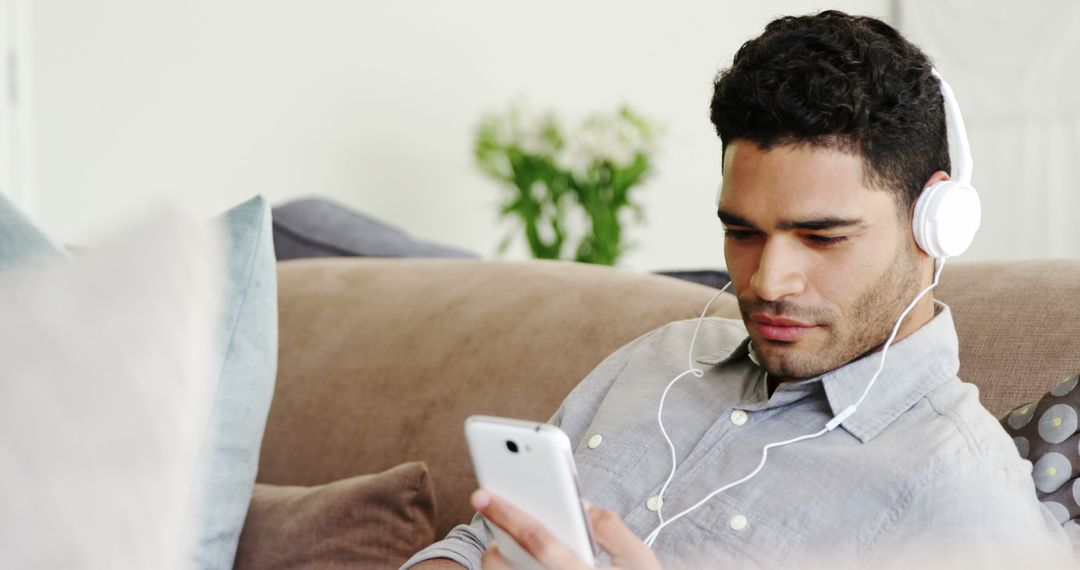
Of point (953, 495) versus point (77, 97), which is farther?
point (77, 97)

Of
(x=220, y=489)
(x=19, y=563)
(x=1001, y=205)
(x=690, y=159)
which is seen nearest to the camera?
(x=19, y=563)

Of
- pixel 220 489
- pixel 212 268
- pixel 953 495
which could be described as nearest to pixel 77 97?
pixel 220 489

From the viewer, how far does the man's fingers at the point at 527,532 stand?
0.86 m

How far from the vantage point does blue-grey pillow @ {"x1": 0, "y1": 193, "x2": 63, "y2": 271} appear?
137 centimetres

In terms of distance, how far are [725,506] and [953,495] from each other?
21 centimetres

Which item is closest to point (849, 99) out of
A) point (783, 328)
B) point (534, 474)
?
point (783, 328)

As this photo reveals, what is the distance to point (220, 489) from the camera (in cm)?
133

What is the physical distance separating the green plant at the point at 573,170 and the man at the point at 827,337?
257 cm

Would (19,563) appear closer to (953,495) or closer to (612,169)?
(953,495)

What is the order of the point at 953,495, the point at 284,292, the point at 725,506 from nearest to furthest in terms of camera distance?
the point at 953,495
the point at 725,506
the point at 284,292

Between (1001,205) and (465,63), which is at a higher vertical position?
(465,63)

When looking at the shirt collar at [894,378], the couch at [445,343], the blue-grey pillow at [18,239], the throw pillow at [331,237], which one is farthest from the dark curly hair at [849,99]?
the throw pillow at [331,237]

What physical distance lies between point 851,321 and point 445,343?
2.22ft

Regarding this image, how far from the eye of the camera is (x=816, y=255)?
3.54 feet
